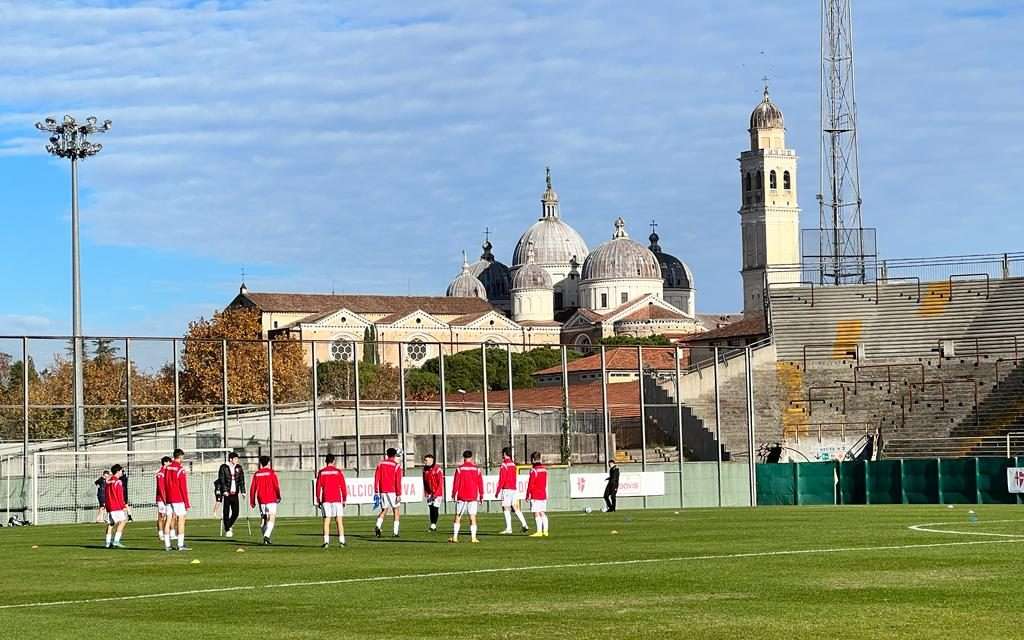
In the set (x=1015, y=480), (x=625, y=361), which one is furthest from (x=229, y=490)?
(x=625, y=361)

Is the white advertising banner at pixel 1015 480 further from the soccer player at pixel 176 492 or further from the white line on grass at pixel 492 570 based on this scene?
the soccer player at pixel 176 492

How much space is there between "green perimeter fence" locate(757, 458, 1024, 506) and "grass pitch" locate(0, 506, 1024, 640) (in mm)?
19771

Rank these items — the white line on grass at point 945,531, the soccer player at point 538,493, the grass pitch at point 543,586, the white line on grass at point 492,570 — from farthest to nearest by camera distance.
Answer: the soccer player at point 538,493
the white line on grass at point 945,531
the white line on grass at point 492,570
the grass pitch at point 543,586

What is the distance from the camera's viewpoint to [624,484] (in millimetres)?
55938

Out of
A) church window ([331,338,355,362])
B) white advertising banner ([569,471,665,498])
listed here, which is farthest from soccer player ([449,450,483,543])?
church window ([331,338,355,362])

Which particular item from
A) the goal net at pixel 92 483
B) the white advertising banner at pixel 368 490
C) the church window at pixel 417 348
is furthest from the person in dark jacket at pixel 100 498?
the church window at pixel 417 348

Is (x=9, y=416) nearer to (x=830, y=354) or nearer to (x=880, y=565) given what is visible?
(x=880, y=565)

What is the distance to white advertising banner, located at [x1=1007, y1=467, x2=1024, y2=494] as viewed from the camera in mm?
52938

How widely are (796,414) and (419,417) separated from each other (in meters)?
20.3

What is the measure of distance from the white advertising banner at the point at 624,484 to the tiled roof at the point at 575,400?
5.50 meters

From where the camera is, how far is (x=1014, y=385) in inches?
2815

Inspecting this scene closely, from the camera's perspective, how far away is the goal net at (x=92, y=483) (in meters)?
48.9

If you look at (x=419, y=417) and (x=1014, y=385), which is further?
(x=1014, y=385)

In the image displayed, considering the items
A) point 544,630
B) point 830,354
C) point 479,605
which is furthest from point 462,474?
point 830,354
